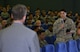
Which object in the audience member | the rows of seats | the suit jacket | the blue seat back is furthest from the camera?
the audience member

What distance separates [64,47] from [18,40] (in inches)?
126

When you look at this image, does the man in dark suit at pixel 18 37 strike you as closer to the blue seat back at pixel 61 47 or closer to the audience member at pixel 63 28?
the blue seat back at pixel 61 47

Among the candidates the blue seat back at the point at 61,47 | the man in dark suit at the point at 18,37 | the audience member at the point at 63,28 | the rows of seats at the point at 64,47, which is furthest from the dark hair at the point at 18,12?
the audience member at the point at 63,28

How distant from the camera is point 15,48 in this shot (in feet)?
8.57

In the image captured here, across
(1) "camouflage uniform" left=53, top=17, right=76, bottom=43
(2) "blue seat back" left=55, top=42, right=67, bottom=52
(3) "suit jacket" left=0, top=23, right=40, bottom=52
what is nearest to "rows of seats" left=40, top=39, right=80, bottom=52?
A: (2) "blue seat back" left=55, top=42, right=67, bottom=52

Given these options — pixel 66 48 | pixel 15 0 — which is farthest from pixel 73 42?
pixel 15 0

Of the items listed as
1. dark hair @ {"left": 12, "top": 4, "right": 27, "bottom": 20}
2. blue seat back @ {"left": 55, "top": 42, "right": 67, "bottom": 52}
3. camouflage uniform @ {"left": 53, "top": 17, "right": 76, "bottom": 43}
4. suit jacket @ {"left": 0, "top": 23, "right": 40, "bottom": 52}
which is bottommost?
camouflage uniform @ {"left": 53, "top": 17, "right": 76, "bottom": 43}

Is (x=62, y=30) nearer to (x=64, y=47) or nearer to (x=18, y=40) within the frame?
(x=64, y=47)

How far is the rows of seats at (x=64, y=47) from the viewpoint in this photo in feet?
16.5

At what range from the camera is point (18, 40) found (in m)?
2.62

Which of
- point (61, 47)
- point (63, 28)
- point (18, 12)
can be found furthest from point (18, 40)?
point (63, 28)

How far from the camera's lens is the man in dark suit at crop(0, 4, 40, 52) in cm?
260

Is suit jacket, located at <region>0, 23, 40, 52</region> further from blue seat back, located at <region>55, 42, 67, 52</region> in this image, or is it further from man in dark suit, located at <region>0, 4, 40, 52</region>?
blue seat back, located at <region>55, 42, 67, 52</region>

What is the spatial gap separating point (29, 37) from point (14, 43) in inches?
6.3
